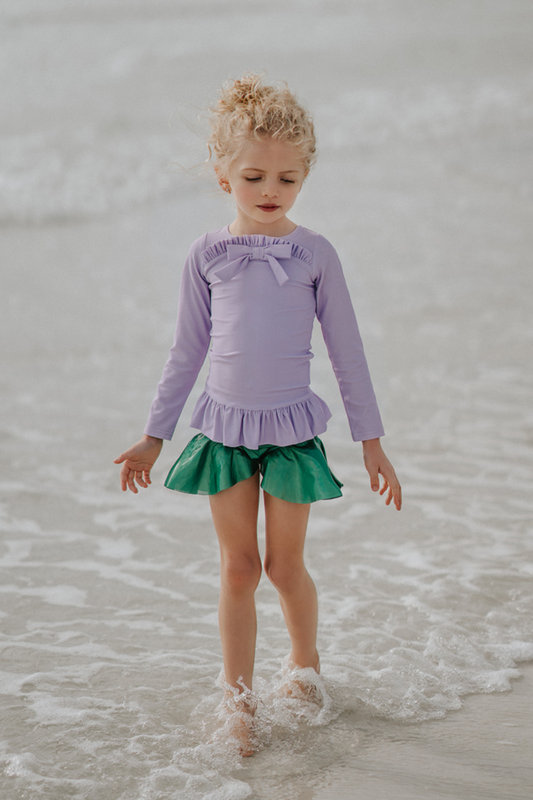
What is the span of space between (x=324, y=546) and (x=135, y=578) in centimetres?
83

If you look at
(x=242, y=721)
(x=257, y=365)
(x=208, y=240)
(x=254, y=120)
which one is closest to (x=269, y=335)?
(x=257, y=365)

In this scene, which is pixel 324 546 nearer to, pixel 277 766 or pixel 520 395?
pixel 277 766

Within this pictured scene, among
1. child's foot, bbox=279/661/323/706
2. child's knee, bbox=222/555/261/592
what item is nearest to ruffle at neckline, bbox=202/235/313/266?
child's knee, bbox=222/555/261/592

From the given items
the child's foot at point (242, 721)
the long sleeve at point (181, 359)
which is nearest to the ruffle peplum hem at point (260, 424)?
the long sleeve at point (181, 359)

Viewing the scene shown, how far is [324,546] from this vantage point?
3.64m

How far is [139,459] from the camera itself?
233cm

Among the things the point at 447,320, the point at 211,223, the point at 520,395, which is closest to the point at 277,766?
the point at 520,395

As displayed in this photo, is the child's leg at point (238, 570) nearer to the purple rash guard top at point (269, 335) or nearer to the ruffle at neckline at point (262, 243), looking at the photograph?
the purple rash guard top at point (269, 335)

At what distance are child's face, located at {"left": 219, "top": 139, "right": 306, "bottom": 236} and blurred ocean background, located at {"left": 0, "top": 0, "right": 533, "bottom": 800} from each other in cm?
19

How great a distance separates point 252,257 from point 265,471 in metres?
0.57

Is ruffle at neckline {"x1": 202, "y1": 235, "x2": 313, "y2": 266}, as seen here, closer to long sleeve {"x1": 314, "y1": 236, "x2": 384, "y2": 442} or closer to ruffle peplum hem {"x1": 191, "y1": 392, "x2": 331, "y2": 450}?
long sleeve {"x1": 314, "y1": 236, "x2": 384, "y2": 442}

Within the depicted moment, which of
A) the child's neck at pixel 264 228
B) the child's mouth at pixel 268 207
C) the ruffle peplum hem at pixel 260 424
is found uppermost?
the child's mouth at pixel 268 207

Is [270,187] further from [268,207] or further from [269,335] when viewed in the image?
[269,335]

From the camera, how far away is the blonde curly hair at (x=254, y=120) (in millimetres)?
2113
